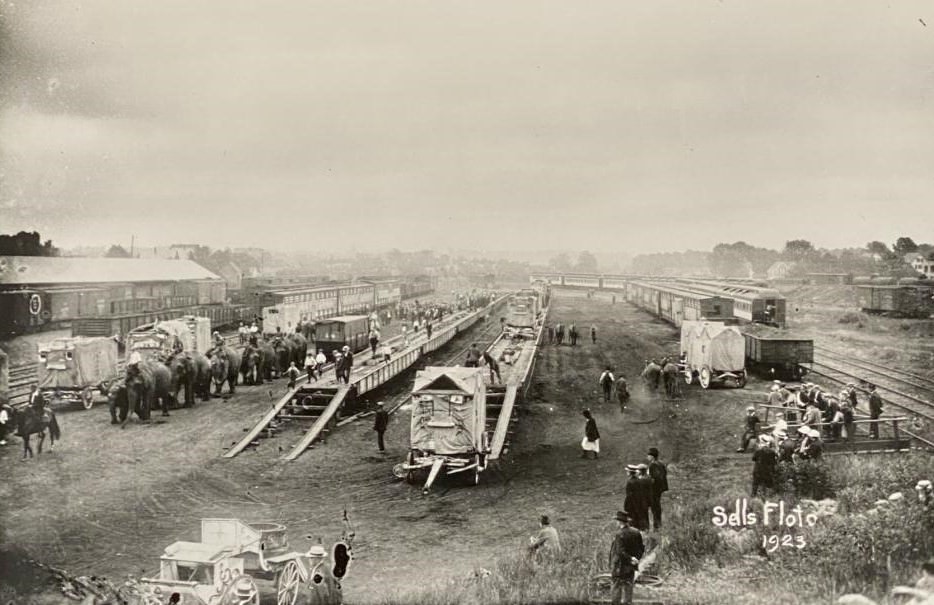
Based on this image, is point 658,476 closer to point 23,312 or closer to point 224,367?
point 224,367

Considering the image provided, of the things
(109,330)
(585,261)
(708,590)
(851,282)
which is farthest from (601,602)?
(585,261)

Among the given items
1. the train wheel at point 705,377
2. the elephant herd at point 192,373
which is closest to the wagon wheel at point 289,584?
the elephant herd at point 192,373

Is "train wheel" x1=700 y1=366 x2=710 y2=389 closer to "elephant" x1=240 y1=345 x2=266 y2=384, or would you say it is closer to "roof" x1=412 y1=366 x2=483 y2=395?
"roof" x1=412 y1=366 x2=483 y2=395

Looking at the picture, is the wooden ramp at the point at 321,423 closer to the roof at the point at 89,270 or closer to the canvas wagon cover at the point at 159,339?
the canvas wagon cover at the point at 159,339

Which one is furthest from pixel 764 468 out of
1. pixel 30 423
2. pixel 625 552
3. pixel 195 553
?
pixel 30 423

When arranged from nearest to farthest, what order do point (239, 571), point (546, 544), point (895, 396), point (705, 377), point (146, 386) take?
point (239, 571) < point (546, 544) < point (146, 386) < point (895, 396) < point (705, 377)

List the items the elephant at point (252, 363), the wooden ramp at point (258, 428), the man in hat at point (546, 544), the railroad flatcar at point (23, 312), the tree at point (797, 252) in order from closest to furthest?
the man in hat at point (546, 544) < the wooden ramp at point (258, 428) < the elephant at point (252, 363) < the railroad flatcar at point (23, 312) < the tree at point (797, 252)

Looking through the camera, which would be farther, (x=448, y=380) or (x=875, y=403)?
(x=875, y=403)
